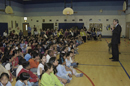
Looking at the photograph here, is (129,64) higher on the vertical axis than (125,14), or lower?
lower

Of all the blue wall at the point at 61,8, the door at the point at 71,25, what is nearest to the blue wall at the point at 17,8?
the blue wall at the point at 61,8

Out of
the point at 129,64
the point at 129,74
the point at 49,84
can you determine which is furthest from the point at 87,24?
the point at 49,84

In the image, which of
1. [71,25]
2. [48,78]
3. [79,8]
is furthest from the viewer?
[71,25]

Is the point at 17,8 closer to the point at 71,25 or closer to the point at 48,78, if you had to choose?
the point at 71,25

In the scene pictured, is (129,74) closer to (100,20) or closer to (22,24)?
(100,20)

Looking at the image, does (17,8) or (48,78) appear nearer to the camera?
(48,78)

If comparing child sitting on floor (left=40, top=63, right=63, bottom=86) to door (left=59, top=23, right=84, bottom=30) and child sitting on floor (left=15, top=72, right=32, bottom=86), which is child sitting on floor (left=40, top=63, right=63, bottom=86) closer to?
child sitting on floor (left=15, top=72, right=32, bottom=86)

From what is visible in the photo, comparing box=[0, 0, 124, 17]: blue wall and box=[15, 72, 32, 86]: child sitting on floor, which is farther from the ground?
box=[0, 0, 124, 17]: blue wall

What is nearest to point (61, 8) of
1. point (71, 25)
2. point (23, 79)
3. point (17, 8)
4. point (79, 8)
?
point (79, 8)

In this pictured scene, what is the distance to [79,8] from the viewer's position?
69.3 ft

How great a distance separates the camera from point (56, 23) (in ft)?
71.1

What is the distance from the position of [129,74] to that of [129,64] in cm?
153

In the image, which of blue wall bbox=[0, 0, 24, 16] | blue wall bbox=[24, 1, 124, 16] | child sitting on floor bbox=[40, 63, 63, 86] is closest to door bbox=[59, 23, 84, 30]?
blue wall bbox=[24, 1, 124, 16]

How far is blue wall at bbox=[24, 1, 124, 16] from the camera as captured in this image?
20344 mm
